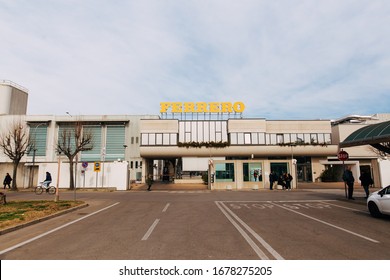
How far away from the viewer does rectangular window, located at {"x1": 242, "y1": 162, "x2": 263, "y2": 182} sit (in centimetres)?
2938

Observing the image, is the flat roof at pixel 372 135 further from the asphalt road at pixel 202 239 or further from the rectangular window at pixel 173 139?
the rectangular window at pixel 173 139

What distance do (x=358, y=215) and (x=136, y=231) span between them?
9.56 metres

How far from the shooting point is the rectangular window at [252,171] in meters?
29.4

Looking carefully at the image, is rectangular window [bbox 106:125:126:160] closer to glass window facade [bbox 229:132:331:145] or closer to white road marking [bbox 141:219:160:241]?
glass window facade [bbox 229:132:331:145]

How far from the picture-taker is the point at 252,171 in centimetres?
2938

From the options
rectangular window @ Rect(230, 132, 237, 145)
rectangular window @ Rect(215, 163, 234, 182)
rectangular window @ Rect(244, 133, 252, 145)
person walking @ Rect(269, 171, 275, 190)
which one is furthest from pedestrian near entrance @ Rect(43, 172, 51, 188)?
rectangular window @ Rect(244, 133, 252, 145)

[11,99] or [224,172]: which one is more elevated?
[11,99]

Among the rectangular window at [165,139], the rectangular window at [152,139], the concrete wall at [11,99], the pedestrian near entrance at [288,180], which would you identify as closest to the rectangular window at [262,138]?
the pedestrian near entrance at [288,180]

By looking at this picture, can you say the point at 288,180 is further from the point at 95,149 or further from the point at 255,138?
the point at 95,149

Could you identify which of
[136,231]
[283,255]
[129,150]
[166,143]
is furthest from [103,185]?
[283,255]

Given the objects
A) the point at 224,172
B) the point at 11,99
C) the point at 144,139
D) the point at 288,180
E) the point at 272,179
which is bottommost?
the point at 288,180

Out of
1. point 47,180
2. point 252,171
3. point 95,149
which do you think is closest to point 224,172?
point 252,171

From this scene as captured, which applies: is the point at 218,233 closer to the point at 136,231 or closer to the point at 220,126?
the point at 136,231

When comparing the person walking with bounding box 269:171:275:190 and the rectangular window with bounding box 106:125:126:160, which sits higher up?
the rectangular window with bounding box 106:125:126:160
